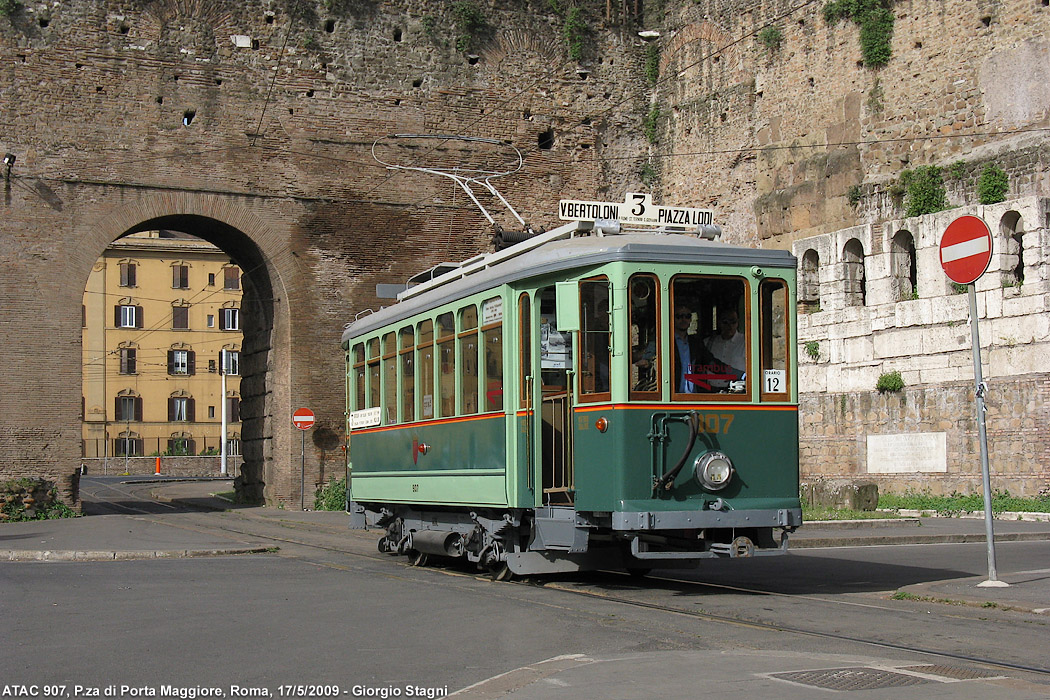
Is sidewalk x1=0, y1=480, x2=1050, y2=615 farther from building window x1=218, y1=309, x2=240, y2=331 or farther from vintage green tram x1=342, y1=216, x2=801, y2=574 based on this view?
building window x1=218, y1=309, x2=240, y2=331

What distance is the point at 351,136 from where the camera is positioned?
28.9 m

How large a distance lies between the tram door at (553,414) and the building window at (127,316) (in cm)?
6104

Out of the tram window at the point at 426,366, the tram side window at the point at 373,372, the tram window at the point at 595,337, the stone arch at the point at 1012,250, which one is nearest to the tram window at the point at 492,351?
the tram window at the point at 595,337

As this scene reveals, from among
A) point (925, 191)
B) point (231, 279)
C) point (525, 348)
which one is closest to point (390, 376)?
point (525, 348)

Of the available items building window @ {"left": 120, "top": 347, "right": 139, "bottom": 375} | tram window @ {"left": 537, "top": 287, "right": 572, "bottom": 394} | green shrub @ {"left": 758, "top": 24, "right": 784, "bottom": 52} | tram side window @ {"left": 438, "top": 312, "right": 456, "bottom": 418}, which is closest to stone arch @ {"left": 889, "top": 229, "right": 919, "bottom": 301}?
green shrub @ {"left": 758, "top": 24, "right": 784, "bottom": 52}

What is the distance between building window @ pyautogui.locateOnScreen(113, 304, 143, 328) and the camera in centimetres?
6869

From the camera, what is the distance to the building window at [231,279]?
70625 mm

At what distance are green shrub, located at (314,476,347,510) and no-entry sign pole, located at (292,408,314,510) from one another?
292 millimetres

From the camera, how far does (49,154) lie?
1030 inches

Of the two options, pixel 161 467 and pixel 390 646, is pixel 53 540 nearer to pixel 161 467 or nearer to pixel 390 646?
pixel 390 646

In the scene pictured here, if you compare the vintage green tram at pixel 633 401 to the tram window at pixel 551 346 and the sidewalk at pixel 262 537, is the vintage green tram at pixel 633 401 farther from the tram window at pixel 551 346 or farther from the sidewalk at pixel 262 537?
the sidewalk at pixel 262 537

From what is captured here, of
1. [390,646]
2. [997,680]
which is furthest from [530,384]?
[997,680]

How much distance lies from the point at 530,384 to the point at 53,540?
10.8 meters

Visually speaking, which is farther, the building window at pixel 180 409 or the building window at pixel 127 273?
the building window at pixel 180 409
